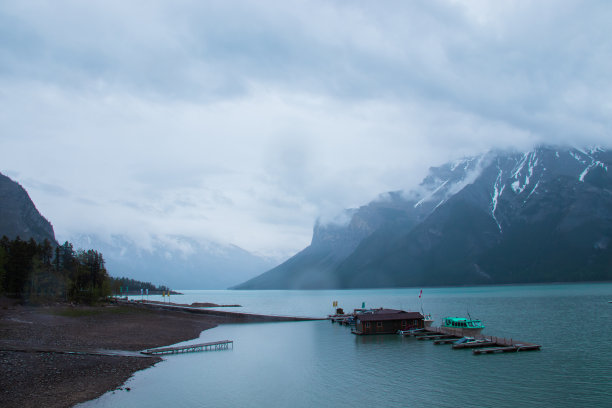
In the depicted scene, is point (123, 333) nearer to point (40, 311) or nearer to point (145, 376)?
point (40, 311)

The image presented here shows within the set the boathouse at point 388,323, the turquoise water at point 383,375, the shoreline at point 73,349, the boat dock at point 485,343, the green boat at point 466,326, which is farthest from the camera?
the boathouse at point 388,323

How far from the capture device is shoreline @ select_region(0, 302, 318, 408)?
39.4m

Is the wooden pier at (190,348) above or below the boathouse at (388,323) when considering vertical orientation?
below

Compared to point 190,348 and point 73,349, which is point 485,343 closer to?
point 190,348

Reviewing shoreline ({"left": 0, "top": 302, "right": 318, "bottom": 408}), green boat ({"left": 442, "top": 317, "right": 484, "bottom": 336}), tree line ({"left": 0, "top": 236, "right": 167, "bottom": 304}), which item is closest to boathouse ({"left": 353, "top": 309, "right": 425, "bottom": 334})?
green boat ({"left": 442, "top": 317, "right": 484, "bottom": 336})

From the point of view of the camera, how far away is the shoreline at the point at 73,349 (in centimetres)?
3938

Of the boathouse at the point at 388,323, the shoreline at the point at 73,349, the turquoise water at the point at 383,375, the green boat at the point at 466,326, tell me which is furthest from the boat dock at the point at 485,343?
the shoreline at the point at 73,349

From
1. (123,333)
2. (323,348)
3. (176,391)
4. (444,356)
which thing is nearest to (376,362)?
(444,356)

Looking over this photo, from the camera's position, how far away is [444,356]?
63625 mm

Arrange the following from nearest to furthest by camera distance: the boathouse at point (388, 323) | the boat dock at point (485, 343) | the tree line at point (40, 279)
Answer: the boat dock at point (485, 343), the boathouse at point (388, 323), the tree line at point (40, 279)

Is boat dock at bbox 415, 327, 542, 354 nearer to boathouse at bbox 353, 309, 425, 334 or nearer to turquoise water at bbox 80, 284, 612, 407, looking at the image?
turquoise water at bbox 80, 284, 612, 407

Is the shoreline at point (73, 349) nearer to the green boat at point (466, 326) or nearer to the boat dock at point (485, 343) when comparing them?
the boat dock at point (485, 343)

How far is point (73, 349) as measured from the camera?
2264 inches

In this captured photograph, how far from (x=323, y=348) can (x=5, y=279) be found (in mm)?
81733
